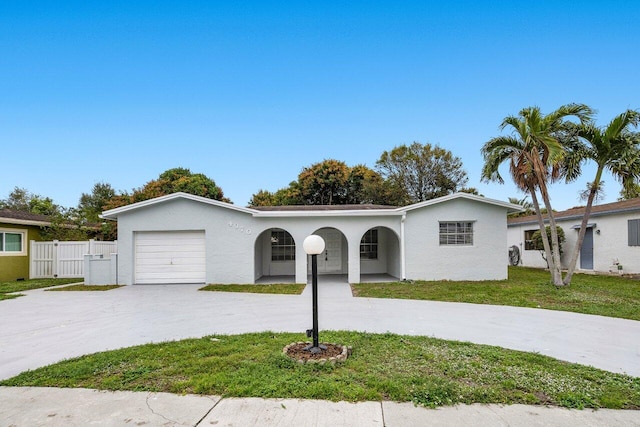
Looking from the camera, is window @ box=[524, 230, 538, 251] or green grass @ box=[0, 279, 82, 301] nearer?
green grass @ box=[0, 279, 82, 301]

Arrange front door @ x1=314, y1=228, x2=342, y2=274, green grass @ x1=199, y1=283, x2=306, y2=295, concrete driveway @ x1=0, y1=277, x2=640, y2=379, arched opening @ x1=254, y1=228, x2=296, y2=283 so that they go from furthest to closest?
1. front door @ x1=314, y1=228, x2=342, y2=274
2. arched opening @ x1=254, y1=228, x2=296, y2=283
3. green grass @ x1=199, y1=283, x2=306, y2=295
4. concrete driveway @ x1=0, y1=277, x2=640, y2=379

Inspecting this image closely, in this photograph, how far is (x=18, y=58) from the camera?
11.6 m

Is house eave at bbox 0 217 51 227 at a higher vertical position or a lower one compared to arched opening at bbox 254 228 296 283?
higher

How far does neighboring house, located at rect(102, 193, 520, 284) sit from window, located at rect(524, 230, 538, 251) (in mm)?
7096

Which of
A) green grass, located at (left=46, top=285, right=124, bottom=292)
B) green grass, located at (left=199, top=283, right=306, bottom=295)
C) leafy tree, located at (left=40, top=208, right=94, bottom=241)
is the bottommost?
green grass, located at (left=199, top=283, right=306, bottom=295)

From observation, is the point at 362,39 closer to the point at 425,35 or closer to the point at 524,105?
the point at 425,35

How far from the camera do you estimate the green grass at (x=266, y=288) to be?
1059 cm

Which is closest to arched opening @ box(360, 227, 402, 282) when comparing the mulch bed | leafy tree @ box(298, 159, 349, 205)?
the mulch bed

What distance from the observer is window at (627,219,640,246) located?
1331 cm

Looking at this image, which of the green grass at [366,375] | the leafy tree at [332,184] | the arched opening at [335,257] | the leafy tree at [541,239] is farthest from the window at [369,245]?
the leafy tree at [332,184]

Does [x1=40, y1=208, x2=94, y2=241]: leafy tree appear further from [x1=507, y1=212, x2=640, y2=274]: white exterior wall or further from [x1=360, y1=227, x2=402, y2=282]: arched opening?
[x1=507, y1=212, x2=640, y2=274]: white exterior wall

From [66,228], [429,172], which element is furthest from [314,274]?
[429,172]

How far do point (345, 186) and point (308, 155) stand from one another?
4400 millimetres

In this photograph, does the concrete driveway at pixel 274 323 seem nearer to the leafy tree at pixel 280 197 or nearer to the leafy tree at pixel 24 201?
the leafy tree at pixel 280 197
